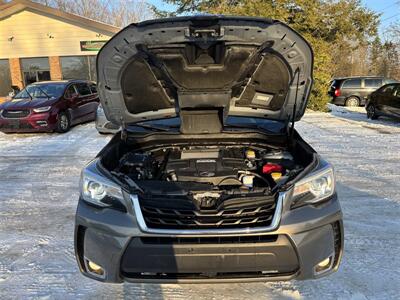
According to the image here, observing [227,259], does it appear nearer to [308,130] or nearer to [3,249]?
[3,249]

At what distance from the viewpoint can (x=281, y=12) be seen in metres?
13.6

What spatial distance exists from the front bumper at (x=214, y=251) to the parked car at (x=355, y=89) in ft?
51.9

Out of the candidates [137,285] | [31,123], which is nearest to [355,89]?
[31,123]

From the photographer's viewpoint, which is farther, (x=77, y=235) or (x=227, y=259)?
(x=77, y=235)

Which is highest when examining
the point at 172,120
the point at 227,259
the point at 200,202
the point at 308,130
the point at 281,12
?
the point at 281,12

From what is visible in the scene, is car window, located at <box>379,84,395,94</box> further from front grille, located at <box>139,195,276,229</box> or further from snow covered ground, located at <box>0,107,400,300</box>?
front grille, located at <box>139,195,276,229</box>

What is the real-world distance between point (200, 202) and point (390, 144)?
689cm

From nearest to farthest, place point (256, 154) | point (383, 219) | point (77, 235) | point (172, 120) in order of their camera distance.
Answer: point (77, 235) → point (256, 154) → point (172, 120) → point (383, 219)

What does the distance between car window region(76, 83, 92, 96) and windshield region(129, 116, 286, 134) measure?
332 inches

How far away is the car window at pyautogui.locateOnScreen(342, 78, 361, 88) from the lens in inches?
649

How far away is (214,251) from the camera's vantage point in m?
2.12

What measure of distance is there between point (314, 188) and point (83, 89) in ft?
34.1

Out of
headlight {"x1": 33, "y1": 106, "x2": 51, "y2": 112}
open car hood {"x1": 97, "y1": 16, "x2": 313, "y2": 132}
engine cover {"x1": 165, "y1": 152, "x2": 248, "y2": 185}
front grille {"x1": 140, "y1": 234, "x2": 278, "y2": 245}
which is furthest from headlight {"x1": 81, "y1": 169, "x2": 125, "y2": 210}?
headlight {"x1": 33, "y1": 106, "x2": 51, "y2": 112}

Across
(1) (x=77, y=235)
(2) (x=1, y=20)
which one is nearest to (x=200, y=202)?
(1) (x=77, y=235)
